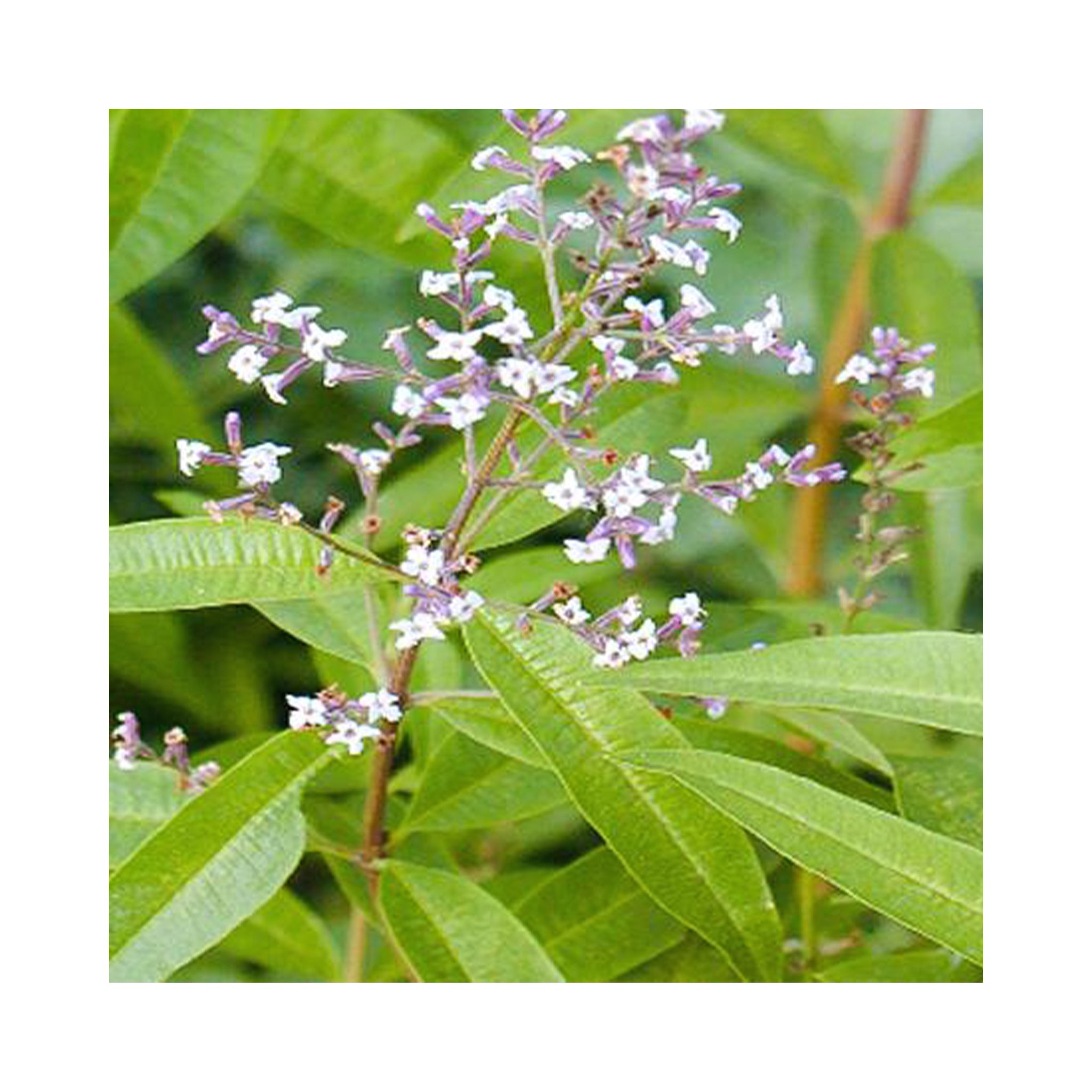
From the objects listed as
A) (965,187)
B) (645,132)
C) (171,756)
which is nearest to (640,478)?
(645,132)

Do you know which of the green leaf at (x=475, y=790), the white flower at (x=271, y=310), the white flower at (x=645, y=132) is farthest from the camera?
the green leaf at (x=475, y=790)

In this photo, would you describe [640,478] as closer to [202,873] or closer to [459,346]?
[459,346]

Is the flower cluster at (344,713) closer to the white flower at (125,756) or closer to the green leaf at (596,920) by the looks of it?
the white flower at (125,756)

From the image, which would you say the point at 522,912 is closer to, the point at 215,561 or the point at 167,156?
the point at 215,561

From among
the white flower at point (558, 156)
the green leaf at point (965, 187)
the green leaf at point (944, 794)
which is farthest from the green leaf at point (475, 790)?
the green leaf at point (965, 187)

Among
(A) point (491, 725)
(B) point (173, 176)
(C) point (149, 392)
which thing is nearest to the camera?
(A) point (491, 725)
